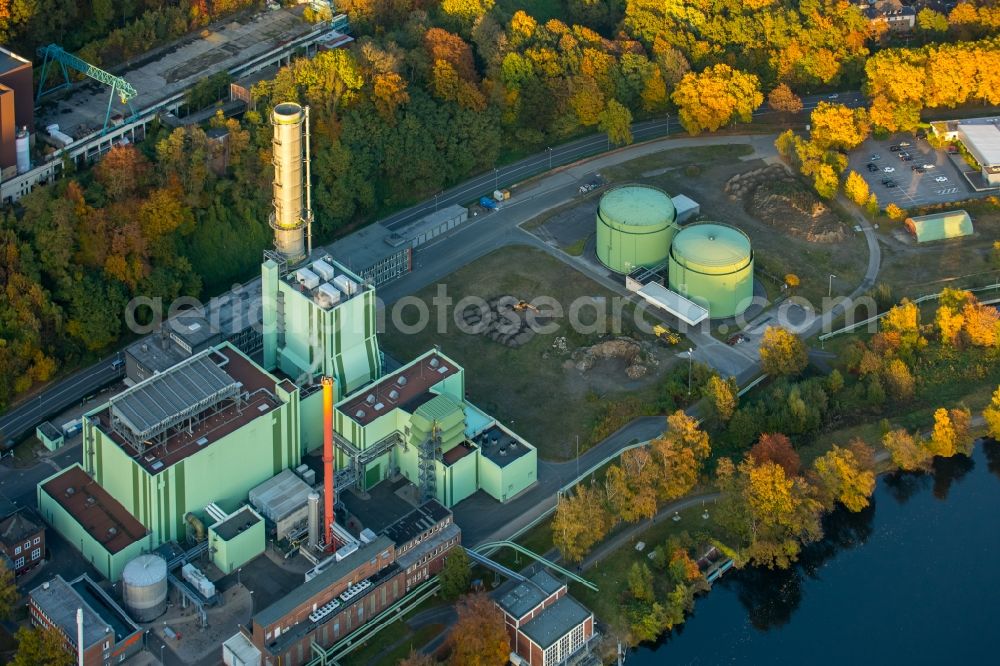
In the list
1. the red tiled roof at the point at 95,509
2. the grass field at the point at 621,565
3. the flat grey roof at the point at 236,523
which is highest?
the flat grey roof at the point at 236,523

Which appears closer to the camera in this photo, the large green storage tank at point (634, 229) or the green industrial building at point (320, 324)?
the green industrial building at point (320, 324)

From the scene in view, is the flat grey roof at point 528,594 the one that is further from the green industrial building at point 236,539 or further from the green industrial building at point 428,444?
the green industrial building at point 236,539

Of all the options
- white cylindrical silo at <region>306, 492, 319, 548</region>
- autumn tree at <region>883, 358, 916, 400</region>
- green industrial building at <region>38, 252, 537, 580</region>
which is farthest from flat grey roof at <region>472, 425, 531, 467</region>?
autumn tree at <region>883, 358, 916, 400</region>

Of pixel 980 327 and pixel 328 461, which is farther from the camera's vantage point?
pixel 980 327

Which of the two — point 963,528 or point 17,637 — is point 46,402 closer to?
point 17,637

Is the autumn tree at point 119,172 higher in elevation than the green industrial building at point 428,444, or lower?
higher

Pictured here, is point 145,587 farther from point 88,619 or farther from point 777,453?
point 777,453

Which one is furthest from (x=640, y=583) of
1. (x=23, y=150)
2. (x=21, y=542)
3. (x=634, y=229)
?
(x=23, y=150)

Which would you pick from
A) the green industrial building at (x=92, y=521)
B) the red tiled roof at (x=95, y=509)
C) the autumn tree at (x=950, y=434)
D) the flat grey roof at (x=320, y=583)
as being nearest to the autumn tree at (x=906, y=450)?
the autumn tree at (x=950, y=434)
